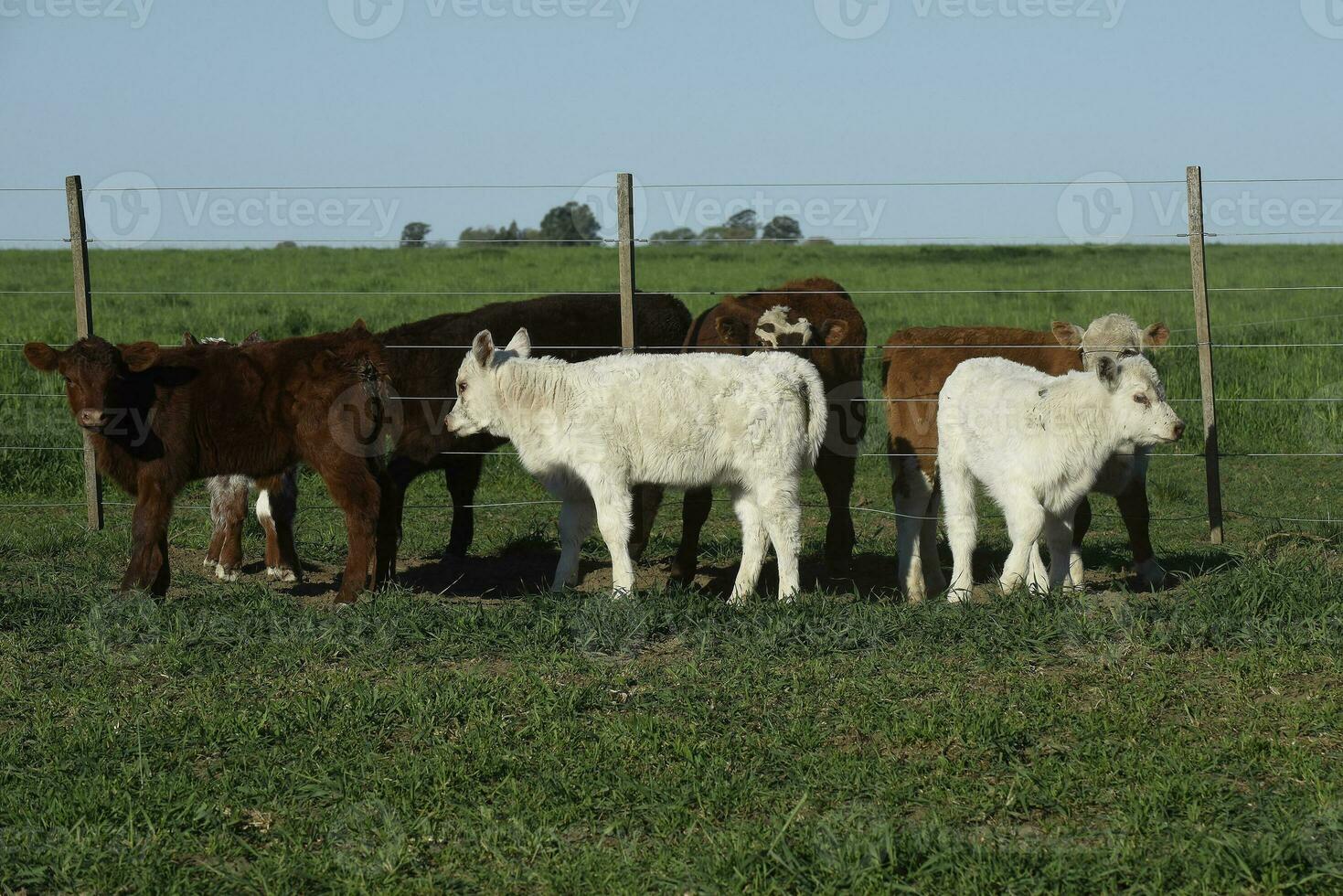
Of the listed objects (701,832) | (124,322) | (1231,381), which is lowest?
(701,832)

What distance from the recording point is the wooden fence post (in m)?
10.9

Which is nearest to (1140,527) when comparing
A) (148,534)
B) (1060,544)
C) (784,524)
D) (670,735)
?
(1060,544)

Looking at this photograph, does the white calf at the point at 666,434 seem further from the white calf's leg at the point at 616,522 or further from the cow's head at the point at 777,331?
the cow's head at the point at 777,331

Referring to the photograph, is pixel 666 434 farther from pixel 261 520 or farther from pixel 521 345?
pixel 261 520

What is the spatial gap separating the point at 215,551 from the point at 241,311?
1746cm

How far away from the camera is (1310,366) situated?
60.5 ft

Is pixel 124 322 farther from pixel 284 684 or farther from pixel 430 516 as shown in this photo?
pixel 284 684

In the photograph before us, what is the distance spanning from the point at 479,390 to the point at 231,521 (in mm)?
2401

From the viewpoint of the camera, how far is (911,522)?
9008 millimetres

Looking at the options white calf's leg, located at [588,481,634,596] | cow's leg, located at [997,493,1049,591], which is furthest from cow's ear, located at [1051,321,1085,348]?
white calf's leg, located at [588,481,634,596]

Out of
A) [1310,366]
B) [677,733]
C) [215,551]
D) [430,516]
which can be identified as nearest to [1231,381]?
[1310,366]

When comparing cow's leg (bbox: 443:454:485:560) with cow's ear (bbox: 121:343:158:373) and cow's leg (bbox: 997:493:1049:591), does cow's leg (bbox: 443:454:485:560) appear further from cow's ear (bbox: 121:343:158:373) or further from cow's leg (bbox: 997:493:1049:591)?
cow's leg (bbox: 997:493:1049:591)

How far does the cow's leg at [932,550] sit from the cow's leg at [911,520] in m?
0.02

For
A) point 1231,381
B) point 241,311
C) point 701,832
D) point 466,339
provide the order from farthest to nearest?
point 241,311 → point 1231,381 → point 466,339 → point 701,832
